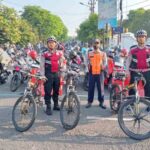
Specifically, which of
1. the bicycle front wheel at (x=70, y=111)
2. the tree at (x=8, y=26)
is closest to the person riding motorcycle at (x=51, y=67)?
the bicycle front wheel at (x=70, y=111)

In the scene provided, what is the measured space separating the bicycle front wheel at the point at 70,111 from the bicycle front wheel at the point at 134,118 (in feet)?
2.80

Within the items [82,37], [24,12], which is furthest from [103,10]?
[24,12]

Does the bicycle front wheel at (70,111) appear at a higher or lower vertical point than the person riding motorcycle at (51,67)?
lower

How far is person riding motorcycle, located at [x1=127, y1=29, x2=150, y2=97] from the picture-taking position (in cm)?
670

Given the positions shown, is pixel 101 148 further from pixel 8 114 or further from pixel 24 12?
pixel 24 12

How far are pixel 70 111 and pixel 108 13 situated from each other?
1786 cm

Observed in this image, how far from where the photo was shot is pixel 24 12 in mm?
95000

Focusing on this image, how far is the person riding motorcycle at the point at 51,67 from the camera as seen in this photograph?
7.48 metres

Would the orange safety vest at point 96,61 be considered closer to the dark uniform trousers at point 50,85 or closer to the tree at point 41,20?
the dark uniform trousers at point 50,85

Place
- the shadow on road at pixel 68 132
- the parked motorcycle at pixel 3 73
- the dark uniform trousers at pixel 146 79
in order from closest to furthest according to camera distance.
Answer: the shadow on road at pixel 68 132
the dark uniform trousers at pixel 146 79
the parked motorcycle at pixel 3 73

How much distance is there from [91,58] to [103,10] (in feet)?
53.4

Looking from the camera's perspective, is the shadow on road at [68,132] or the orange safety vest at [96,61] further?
the orange safety vest at [96,61]

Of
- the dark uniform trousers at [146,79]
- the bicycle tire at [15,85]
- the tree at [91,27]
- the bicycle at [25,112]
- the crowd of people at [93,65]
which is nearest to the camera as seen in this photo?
the bicycle at [25,112]

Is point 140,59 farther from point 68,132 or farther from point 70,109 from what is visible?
point 68,132
